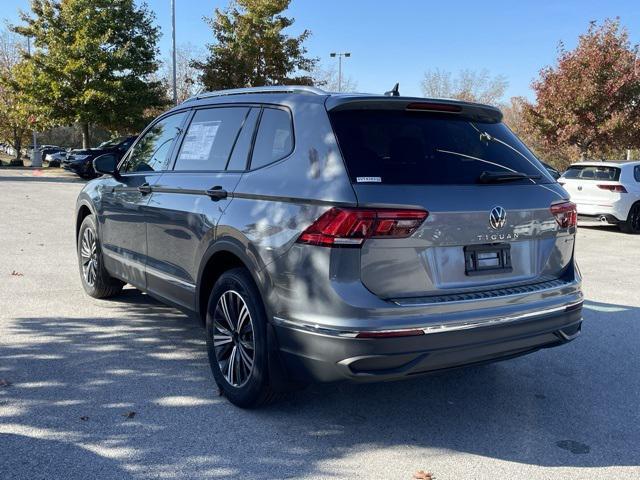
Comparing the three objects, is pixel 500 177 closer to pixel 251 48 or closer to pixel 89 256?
pixel 89 256

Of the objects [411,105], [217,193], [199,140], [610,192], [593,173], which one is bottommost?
[610,192]

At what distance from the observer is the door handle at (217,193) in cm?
394

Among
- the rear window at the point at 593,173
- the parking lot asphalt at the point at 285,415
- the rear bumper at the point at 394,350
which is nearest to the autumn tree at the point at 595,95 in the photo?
the rear window at the point at 593,173

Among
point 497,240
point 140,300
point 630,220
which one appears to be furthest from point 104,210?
point 630,220

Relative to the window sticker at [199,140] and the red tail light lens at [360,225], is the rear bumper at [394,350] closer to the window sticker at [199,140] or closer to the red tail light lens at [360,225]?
the red tail light lens at [360,225]

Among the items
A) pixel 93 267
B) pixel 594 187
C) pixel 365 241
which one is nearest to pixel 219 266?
pixel 365 241

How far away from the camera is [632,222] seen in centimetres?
1344

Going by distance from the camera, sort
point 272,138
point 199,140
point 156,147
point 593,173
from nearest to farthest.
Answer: point 272,138 → point 199,140 → point 156,147 → point 593,173

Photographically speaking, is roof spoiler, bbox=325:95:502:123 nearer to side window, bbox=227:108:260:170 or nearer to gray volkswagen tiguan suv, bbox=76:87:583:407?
gray volkswagen tiguan suv, bbox=76:87:583:407

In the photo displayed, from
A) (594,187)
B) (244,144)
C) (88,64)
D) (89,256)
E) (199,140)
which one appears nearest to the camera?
(244,144)

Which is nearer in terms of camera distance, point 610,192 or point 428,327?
point 428,327

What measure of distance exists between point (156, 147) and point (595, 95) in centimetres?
1924

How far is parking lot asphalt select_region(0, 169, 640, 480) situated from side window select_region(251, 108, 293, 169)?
4.96 ft

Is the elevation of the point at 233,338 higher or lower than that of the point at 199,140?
lower
